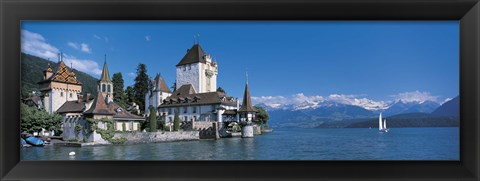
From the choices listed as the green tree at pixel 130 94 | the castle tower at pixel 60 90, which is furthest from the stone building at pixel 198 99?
the castle tower at pixel 60 90

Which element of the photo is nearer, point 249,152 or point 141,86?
point 249,152

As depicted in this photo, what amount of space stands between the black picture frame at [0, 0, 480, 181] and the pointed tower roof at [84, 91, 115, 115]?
888 cm

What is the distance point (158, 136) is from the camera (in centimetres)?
1391

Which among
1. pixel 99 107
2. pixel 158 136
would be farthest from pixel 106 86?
pixel 158 136

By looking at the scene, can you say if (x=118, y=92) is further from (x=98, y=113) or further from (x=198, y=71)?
(x=198, y=71)

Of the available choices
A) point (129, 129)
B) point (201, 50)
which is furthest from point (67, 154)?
point (201, 50)

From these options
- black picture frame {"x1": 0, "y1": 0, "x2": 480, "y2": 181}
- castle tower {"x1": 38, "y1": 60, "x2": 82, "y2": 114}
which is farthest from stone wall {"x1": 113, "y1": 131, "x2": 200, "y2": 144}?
black picture frame {"x1": 0, "y1": 0, "x2": 480, "y2": 181}
